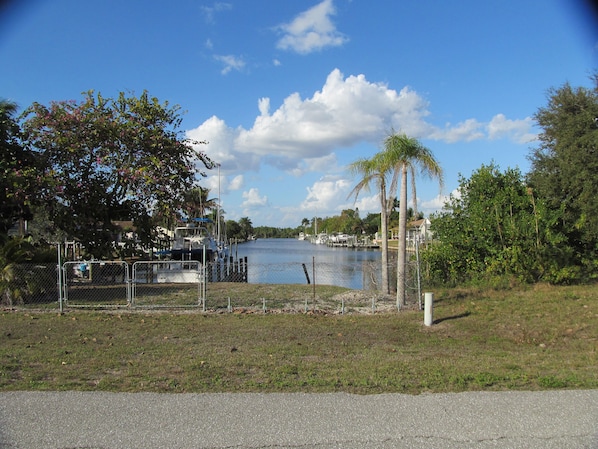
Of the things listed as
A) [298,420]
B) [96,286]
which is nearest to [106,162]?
[96,286]

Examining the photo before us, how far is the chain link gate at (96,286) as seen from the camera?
41.4 feet

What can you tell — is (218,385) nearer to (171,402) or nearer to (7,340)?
(171,402)

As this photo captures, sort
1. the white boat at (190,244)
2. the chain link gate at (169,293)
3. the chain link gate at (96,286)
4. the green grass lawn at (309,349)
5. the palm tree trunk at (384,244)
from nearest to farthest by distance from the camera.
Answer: the green grass lawn at (309,349) < the chain link gate at (169,293) < the chain link gate at (96,286) < the palm tree trunk at (384,244) < the white boat at (190,244)

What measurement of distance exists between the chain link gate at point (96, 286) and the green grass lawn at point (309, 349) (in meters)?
0.98

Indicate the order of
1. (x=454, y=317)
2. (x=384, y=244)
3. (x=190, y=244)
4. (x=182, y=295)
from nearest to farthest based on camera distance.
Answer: (x=454, y=317)
(x=182, y=295)
(x=384, y=244)
(x=190, y=244)

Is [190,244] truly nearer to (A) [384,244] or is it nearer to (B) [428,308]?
(A) [384,244]

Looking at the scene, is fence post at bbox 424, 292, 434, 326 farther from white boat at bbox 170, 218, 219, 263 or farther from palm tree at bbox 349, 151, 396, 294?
white boat at bbox 170, 218, 219, 263

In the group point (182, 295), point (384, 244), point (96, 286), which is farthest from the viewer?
point (96, 286)

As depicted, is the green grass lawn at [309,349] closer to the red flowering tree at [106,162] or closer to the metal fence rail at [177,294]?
the metal fence rail at [177,294]

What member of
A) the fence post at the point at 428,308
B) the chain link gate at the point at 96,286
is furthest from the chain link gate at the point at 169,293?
the fence post at the point at 428,308

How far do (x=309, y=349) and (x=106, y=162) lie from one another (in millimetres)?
13785

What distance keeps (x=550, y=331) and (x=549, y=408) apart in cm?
480

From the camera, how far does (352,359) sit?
723 cm

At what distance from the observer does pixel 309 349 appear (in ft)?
26.1
